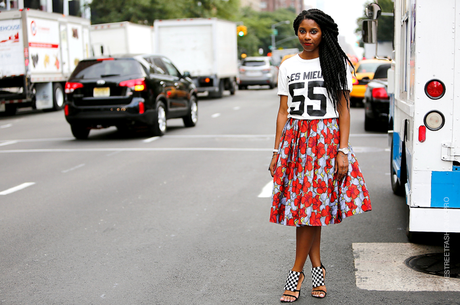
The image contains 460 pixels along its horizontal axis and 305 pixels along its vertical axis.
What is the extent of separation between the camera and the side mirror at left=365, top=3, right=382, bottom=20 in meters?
5.96

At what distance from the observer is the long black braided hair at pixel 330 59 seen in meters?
3.91

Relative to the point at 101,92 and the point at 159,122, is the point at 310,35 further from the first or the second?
the point at 159,122

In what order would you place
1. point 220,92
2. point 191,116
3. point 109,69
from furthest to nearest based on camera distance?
1. point 220,92
2. point 191,116
3. point 109,69

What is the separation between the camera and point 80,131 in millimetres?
13625

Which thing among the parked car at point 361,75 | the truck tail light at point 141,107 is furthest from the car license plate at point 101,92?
the parked car at point 361,75

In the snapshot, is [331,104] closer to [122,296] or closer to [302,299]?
[302,299]

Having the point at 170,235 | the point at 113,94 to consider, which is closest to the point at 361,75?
the point at 113,94

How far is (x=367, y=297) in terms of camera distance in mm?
4051

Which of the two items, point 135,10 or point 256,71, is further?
point 135,10

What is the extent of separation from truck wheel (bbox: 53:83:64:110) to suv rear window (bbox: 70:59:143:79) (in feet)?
36.0

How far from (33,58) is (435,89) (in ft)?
65.0

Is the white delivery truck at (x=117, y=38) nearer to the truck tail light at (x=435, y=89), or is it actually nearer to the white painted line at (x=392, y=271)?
the white painted line at (x=392, y=271)

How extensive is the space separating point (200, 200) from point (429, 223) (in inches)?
136

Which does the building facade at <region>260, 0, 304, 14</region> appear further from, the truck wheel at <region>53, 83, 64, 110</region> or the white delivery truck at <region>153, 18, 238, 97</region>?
the truck wheel at <region>53, 83, 64, 110</region>
